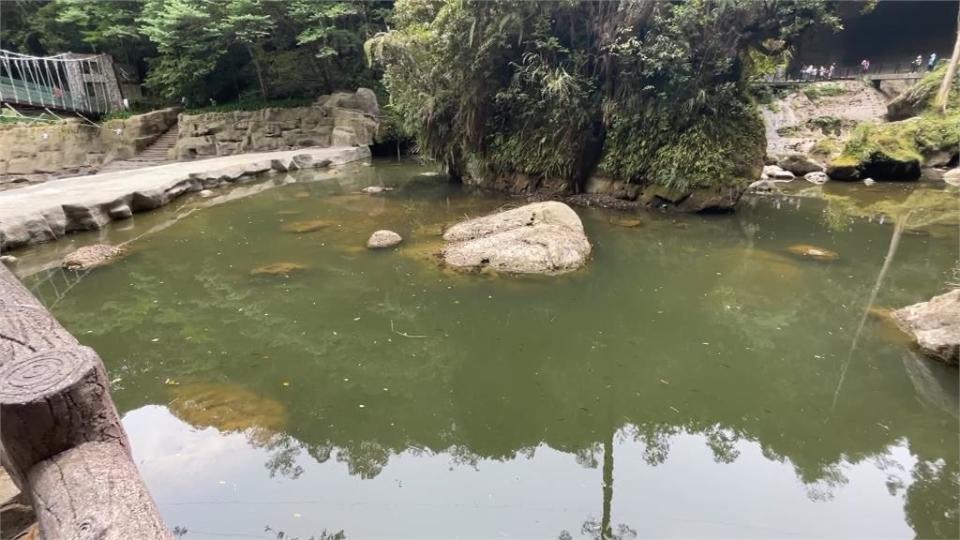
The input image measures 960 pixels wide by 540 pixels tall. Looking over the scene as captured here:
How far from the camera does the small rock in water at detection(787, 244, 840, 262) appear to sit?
7.79 meters

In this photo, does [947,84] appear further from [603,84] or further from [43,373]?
[43,373]

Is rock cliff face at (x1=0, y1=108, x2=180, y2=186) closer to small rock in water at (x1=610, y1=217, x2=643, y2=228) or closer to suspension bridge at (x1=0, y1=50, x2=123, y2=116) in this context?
suspension bridge at (x1=0, y1=50, x2=123, y2=116)

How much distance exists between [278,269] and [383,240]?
1.68 metres

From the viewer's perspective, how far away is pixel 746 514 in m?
3.26

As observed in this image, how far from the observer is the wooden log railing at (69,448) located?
5.94 ft

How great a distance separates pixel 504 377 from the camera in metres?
4.71

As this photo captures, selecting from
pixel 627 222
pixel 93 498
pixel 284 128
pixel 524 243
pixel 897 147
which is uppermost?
pixel 93 498

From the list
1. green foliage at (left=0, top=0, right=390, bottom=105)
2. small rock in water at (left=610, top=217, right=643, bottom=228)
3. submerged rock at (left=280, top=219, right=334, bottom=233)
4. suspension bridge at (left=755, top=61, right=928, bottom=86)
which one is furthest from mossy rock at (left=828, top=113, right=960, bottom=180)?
green foliage at (left=0, top=0, right=390, bottom=105)

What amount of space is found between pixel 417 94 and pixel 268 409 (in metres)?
9.84

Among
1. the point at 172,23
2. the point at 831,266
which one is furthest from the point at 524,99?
the point at 172,23

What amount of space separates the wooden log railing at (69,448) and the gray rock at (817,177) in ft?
53.5

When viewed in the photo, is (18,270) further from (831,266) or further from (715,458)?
(831,266)

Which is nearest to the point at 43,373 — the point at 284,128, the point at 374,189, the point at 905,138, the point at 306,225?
the point at 306,225

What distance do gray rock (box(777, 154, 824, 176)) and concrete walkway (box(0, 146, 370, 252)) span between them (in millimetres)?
14790
